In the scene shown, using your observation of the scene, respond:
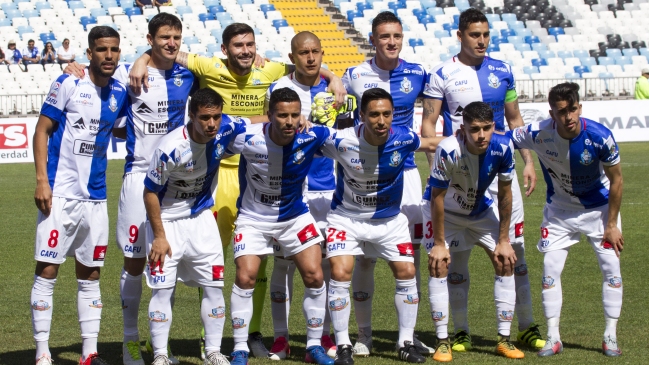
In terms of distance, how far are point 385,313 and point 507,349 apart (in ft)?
6.32

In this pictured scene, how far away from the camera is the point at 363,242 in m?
7.11

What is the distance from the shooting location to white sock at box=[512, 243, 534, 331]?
757cm

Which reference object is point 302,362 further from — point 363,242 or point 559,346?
point 559,346

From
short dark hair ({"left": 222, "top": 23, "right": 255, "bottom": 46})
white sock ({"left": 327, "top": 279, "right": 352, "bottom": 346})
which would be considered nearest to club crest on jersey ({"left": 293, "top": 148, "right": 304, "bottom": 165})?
white sock ({"left": 327, "top": 279, "right": 352, "bottom": 346})

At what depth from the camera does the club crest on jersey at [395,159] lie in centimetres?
699

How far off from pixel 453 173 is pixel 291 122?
1349mm

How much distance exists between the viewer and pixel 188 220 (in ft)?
21.9

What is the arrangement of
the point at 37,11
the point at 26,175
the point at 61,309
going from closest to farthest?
the point at 61,309 → the point at 26,175 → the point at 37,11

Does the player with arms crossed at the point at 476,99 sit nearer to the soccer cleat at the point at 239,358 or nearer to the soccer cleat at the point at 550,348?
the soccer cleat at the point at 550,348

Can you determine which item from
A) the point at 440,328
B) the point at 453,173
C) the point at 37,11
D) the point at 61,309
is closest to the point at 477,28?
the point at 453,173

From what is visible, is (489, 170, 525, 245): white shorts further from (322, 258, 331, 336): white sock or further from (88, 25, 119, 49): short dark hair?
(88, 25, 119, 49): short dark hair

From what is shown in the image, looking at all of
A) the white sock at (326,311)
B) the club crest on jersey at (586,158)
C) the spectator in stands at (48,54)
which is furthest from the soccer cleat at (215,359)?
the spectator in stands at (48,54)

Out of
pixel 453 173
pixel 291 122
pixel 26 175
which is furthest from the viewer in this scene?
pixel 26 175

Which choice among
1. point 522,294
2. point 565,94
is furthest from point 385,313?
point 565,94
